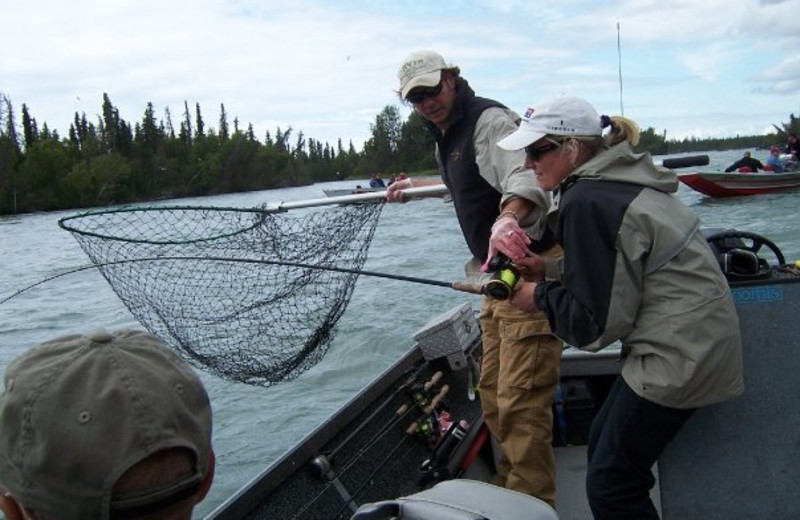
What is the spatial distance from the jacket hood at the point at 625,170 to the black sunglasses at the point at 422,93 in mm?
1117

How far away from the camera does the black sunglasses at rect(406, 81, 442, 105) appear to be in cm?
337

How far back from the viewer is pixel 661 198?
235cm

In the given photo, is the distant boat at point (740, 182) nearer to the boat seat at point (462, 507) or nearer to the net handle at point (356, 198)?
the net handle at point (356, 198)

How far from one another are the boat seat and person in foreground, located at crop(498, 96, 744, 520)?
0.85 metres

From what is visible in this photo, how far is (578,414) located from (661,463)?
5.15 feet

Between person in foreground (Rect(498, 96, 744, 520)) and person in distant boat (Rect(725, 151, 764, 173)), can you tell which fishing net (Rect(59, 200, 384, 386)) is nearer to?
person in foreground (Rect(498, 96, 744, 520))

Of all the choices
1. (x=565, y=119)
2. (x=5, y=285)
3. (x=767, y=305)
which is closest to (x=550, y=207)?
(x=565, y=119)

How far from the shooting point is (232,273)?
5047 mm

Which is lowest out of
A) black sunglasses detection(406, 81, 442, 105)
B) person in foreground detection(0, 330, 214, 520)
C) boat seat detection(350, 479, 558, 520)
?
boat seat detection(350, 479, 558, 520)

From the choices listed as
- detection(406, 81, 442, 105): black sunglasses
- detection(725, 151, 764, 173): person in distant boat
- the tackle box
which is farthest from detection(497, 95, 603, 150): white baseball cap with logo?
detection(725, 151, 764, 173): person in distant boat

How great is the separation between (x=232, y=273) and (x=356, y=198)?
4.32 feet

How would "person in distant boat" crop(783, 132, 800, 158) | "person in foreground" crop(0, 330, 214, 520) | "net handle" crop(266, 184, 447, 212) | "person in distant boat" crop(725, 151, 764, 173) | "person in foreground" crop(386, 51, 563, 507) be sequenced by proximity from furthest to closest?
"person in distant boat" crop(783, 132, 800, 158)
"person in distant boat" crop(725, 151, 764, 173)
"net handle" crop(266, 184, 447, 212)
"person in foreground" crop(386, 51, 563, 507)
"person in foreground" crop(0, 330, 214, 520)

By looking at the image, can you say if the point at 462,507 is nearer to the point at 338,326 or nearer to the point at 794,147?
the point at 338,326

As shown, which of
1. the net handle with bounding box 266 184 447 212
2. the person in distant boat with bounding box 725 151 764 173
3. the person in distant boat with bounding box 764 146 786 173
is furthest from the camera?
the person in distant boat with bounding box 764 146 786 173
